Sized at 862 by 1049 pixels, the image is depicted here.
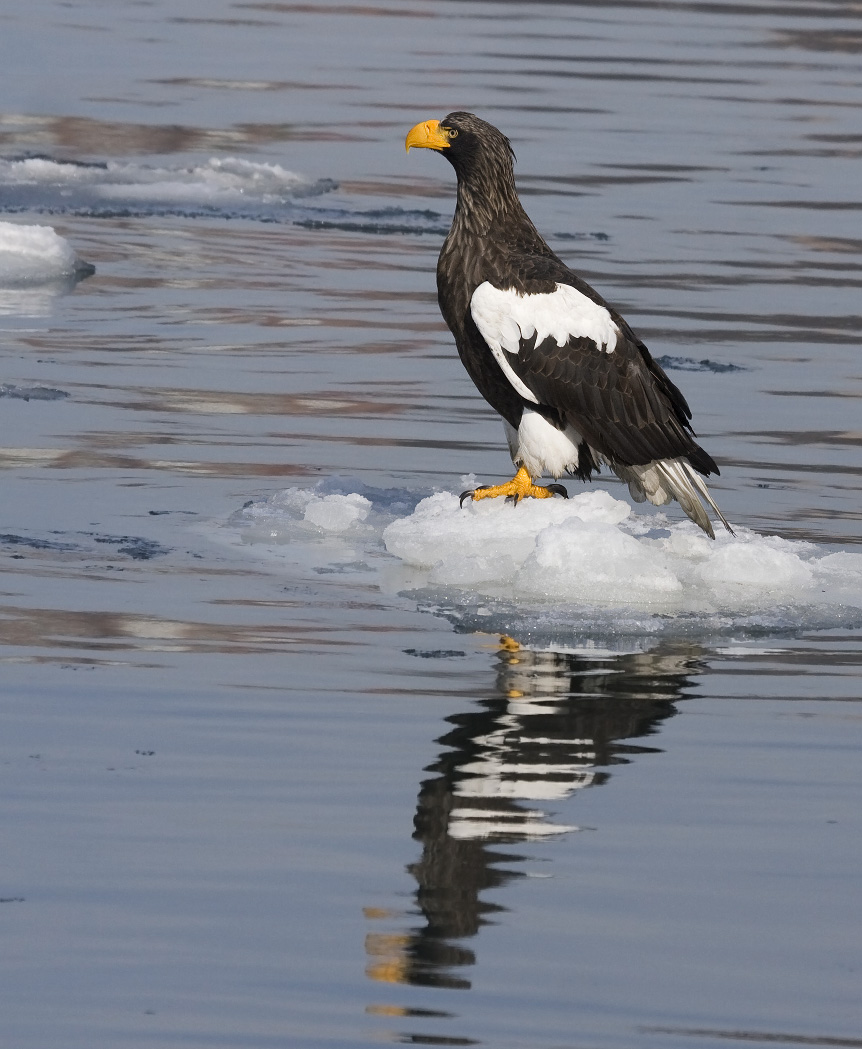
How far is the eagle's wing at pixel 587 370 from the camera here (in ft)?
24.7

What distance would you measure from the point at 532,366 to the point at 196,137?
438 inches

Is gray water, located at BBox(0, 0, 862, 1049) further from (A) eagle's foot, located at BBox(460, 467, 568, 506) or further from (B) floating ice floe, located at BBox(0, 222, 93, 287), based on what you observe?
(A) eagle's foot, located at BBox(460, 467, 568, 506)

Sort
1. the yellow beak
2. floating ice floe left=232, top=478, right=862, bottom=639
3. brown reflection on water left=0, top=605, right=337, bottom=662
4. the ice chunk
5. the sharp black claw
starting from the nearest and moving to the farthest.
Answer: brown reflection on water left=0, top=605, right=337, bottom=662, floating ice floe left=232, top=478, right=862, bottom=639, the sharp black claw, the ice chunk, the yellow beak

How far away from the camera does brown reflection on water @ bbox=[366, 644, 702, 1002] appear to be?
441cm

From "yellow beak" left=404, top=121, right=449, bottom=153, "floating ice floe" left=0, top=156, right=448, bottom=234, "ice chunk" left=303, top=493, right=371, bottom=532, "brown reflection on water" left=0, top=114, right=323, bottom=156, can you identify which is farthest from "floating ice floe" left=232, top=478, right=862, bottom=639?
"brown reflection on water" left=0, top=114, right=323, bottom=156

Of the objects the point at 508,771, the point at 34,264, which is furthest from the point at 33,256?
the point at 508,771

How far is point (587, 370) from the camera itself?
302 inches

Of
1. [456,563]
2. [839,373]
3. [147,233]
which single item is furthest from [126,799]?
[147,233]

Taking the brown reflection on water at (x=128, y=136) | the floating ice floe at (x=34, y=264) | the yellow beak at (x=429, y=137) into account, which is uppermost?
the yellow beak at (x=429, y=137)

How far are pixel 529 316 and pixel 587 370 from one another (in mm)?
290

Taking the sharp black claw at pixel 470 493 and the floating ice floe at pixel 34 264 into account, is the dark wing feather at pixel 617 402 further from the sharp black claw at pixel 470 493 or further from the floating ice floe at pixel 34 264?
the floating ice floe at pixel 34 264

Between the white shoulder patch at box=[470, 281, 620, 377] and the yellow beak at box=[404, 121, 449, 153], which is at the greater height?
the yellow beak at box=[404, 121, 449, 153]

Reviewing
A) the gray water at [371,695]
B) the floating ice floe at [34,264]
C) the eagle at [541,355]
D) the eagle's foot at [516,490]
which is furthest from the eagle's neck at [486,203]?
the floating ice floe at [34,264]

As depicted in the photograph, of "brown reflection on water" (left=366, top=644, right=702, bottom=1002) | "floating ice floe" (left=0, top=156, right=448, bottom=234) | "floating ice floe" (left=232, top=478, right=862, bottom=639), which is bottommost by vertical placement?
"brown reflection on water" (left=366, top=644, right=702, bottom=1002)
